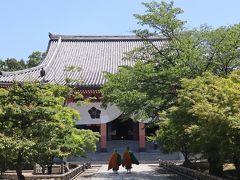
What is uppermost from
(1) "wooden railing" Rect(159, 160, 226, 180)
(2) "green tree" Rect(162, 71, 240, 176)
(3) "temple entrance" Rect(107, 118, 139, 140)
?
(3) "temple entrance" Rect(107, 118, 139, 140)

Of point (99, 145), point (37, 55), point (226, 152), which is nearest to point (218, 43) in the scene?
point (226, 152)

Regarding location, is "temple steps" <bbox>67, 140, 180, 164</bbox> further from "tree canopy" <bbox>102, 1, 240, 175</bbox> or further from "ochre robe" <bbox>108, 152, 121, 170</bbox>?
"tree canopy" <bbox>102, 1, 240, 175</bbox>

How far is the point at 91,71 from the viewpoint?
37.3 meters

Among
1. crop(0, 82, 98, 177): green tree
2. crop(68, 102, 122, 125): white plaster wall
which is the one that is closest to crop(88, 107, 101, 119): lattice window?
crop(68, 102, 122, 125): white plaster wall

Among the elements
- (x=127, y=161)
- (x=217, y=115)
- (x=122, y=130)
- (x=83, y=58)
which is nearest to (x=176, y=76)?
Answer: (x=127, y=161)

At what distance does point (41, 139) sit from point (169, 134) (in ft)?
21.6

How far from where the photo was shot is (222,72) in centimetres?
1900

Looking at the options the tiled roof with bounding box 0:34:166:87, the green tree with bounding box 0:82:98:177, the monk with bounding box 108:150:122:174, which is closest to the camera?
the green tree with bounding box 0:82:98:177

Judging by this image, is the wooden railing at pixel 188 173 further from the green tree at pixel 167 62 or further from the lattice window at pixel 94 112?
the lattice window at pixel 94 112

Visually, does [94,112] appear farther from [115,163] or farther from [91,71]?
[115,163]

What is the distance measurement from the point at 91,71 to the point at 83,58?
3.48 metres

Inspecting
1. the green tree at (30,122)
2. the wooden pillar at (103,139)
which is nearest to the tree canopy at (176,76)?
the green tree at (30,122)

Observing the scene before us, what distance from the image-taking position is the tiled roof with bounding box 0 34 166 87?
3444 centimetres

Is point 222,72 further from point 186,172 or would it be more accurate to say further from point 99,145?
point 99,145
